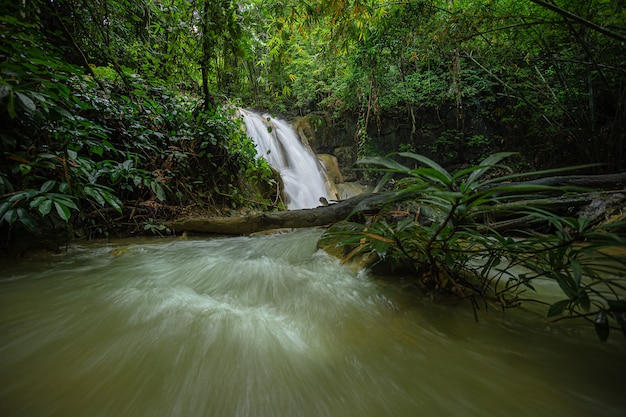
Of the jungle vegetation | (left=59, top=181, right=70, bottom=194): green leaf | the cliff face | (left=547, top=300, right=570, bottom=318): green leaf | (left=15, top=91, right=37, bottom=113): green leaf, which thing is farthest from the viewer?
the cliff face

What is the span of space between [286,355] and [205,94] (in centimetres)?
412

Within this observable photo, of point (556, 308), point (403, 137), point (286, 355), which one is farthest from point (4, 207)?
point (403, 137)

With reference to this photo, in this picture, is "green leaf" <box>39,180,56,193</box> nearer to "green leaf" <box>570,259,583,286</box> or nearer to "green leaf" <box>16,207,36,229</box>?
"green leaf" <box>16,207,36,229</box>

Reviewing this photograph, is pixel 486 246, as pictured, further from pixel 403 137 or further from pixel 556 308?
pixel 403 137

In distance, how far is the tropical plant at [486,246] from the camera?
0.66 meters

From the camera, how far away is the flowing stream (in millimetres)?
626

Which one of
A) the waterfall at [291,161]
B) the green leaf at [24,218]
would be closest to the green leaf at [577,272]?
the green leaf at [24,218]

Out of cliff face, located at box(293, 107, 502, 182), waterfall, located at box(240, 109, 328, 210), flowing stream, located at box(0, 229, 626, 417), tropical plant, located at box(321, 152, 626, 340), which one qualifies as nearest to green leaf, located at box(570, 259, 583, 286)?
tropical plant, located at box(321, 152, 626, 340)

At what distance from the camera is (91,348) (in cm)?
83

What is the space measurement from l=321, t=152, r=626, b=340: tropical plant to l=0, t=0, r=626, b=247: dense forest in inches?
75.9

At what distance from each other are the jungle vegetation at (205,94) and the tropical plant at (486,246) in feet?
0.05

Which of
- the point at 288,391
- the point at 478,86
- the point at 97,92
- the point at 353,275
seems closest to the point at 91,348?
the point at 288,391

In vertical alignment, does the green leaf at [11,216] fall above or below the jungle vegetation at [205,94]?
below

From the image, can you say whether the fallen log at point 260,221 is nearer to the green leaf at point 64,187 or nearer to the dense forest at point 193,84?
the dense forest at point 193,84
